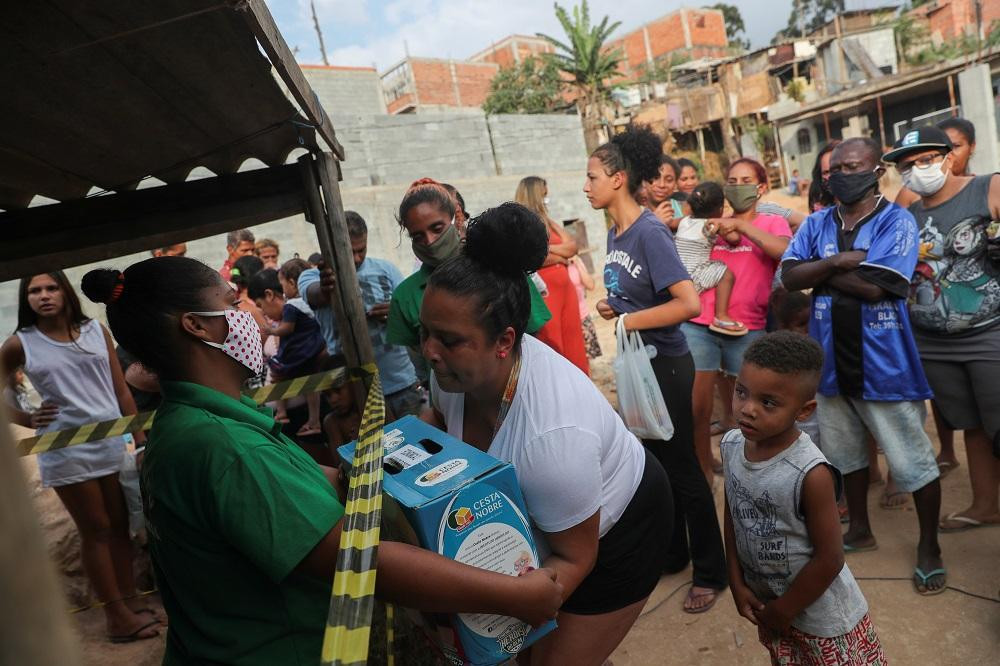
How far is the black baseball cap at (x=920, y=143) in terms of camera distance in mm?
3242

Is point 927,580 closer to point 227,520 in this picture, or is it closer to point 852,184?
point 852,184

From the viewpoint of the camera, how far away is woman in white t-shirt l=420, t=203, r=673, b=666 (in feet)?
5.60

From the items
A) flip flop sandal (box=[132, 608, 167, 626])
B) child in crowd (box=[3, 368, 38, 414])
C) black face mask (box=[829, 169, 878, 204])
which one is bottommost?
flip flop sandal (box=[132, 608, 167, 626])

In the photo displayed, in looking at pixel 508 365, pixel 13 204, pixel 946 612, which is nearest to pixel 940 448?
pixel 946 612

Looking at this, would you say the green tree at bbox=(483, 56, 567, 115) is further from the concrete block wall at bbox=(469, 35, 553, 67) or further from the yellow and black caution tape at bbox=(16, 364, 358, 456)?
the yellow and black caution tape at bbox=(16, 364, 358, 456)

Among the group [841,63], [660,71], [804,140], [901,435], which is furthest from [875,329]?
[660,71]

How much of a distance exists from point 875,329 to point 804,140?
90.1 ft

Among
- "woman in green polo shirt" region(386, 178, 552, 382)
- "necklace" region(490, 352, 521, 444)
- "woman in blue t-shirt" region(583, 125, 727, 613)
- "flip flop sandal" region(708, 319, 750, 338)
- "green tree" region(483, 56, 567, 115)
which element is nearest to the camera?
"necklace" region(490, 352, 521, 444)

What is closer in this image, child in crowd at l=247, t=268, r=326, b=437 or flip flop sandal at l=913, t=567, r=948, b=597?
flip flop sandal at l=913, t=567, r=948, b=597

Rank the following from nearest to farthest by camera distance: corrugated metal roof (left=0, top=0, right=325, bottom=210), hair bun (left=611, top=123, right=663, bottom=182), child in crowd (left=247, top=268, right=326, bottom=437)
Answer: corrugated metal roof (left=0, top=0, right=325, bottom=210), hair bun (left=611, top=123, right=663, bottom=182), child in crowd (left=247, top=268, right=326, bottom=437)

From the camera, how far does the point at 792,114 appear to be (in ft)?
77.2

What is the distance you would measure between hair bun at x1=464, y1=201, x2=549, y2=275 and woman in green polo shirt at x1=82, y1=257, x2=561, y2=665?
A: 2.51 feet

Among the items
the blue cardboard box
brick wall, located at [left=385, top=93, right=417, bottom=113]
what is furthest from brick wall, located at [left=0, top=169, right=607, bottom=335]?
brick wall, located at [left=385, top=93, right=417, bottom=113]

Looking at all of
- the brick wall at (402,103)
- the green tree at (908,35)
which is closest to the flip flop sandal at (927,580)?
the green tree at (908,35)
